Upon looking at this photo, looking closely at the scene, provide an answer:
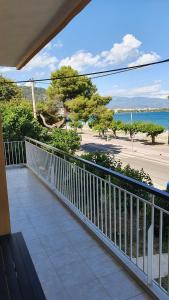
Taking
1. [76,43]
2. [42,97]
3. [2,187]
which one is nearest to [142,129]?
[42,97]

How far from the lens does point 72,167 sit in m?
3.99

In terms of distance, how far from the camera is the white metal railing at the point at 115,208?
240cm

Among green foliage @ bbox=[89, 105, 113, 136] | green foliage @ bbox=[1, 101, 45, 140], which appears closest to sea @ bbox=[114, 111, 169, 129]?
green foliage @ bbox=[89, 105, 113, 136]

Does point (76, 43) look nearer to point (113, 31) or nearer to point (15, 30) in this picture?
point (113, 31)

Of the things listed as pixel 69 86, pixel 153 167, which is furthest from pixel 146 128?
pixel 153 167

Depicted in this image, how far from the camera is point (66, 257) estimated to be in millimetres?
2812

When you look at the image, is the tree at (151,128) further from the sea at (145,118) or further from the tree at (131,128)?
the sea at (145,118)

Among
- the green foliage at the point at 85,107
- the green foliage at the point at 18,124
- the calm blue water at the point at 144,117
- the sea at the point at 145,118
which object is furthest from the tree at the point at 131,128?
the calm blue water at the point at 144,117

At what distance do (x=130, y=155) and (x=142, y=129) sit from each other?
6764 millimetres

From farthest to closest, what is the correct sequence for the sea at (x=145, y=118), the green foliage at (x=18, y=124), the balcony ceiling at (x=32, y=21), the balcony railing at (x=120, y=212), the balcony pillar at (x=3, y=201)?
1. the sea at (x=145, y=118)
2. the green foliage at (x=18, y=124)
3. the balcony pillar at (x=3, y=201)
4. the balcony railing at (x=120, y=212)
5. the balcony ceiling at (x=32, y=21)

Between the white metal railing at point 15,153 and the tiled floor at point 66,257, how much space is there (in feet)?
9.93

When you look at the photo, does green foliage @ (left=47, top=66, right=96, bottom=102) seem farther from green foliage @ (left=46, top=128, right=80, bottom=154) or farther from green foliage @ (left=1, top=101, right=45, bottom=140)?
green foliage @ (left=1, top=101, right=45, bottom=140)

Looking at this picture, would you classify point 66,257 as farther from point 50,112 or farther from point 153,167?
point 50,112

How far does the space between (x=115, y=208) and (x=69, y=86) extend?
17118 millimetres
